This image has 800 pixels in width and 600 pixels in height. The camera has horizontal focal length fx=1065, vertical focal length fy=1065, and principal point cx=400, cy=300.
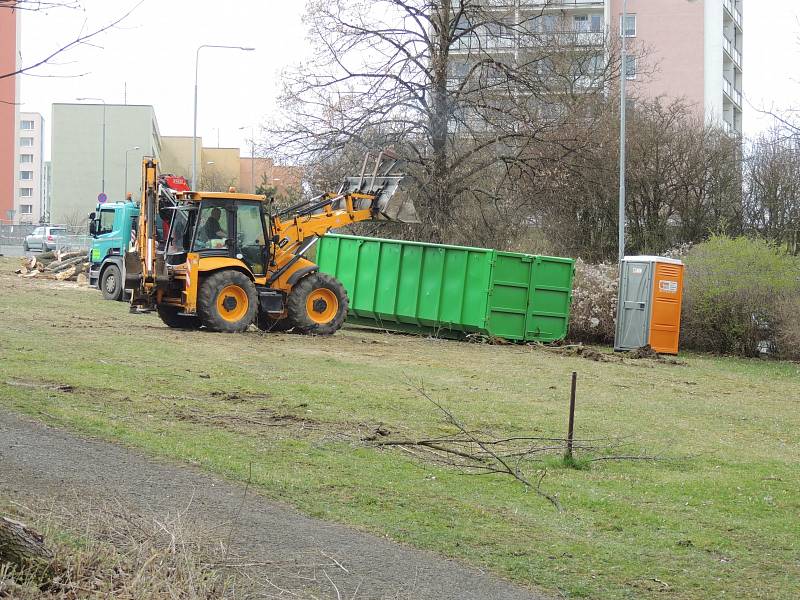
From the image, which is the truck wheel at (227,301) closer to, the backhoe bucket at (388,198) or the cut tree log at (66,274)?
the backhoe bucket at (388,198)

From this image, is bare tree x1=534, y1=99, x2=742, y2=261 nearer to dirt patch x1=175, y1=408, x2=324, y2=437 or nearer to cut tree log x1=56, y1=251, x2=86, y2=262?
cut tree log x1=56, y1=251, x2=86, y2=262

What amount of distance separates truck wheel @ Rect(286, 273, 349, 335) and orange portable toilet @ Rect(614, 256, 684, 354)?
265 inches

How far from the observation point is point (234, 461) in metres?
8.97

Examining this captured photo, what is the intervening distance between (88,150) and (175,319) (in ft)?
227

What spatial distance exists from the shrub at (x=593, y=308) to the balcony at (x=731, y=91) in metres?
36.1

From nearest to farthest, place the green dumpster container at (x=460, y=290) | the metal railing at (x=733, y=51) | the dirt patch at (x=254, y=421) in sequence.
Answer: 1. the dirt patch at (x=254, y=421)
2. the green dumpster container at (x=460, y=290)
3. the metal railing at (x=733, y=51)

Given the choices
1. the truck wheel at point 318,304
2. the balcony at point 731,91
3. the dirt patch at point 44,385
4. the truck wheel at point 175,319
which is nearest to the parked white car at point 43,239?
the truck wheel at point 175,319

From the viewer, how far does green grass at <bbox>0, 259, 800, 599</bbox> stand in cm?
693

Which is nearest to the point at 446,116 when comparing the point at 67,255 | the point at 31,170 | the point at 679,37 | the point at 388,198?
the point at 388,198

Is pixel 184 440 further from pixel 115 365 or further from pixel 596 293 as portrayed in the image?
pixel 596 293

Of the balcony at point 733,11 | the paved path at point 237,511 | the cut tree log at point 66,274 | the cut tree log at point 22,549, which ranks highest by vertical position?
the balcony at point 733,11

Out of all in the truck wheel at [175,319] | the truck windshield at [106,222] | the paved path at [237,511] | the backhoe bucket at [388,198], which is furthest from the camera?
the truck windshield at [106,222]

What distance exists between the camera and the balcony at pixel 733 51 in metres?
58.8

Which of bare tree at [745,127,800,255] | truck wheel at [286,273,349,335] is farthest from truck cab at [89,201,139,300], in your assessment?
bare tree at [745,127,800,255]
